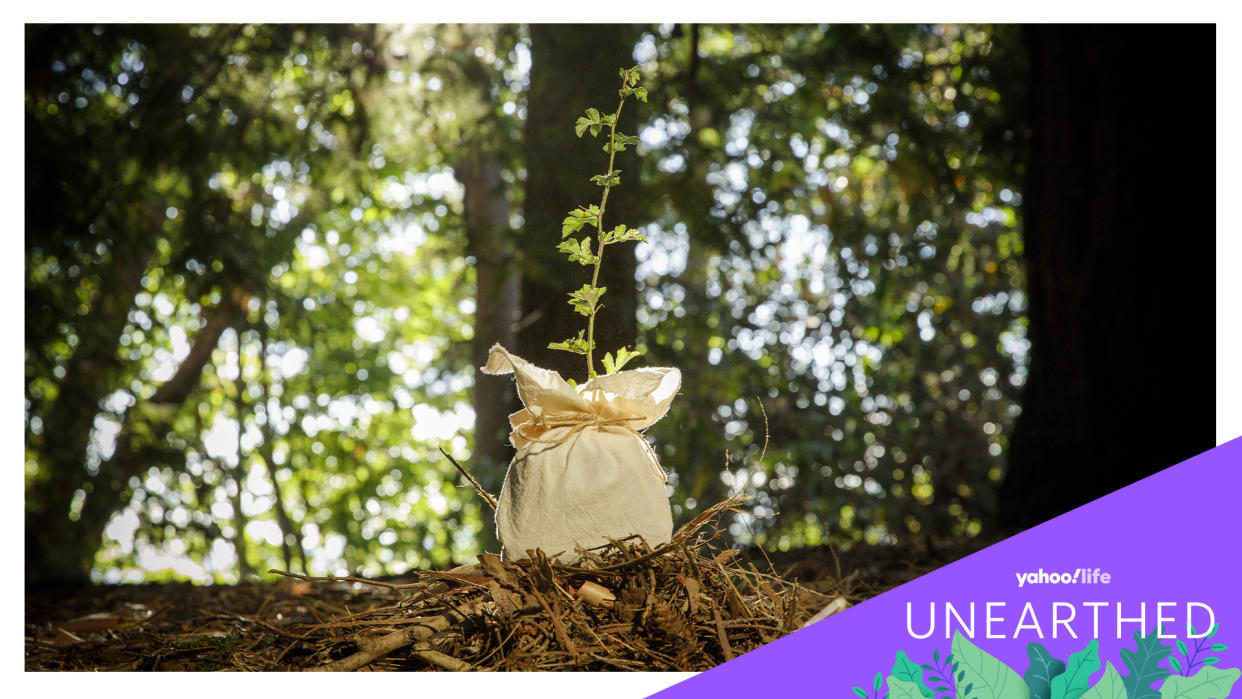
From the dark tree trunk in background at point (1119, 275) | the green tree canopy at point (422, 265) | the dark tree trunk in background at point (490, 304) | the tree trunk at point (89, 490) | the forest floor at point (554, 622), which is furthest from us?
the tree trunk at point (89, 490)

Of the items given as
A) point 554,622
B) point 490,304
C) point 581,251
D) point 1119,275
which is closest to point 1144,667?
point 554,622

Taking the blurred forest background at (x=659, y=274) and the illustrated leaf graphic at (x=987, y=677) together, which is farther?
the blurred forest background at (x=659, y=274)

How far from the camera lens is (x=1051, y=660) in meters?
0.81

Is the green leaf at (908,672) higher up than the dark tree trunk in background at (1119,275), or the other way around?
the dark tree trunk in background at (1119,275)

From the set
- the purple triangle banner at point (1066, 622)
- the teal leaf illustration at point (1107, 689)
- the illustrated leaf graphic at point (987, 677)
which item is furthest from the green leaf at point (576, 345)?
the teal leaf illustration at point (1107, 689)

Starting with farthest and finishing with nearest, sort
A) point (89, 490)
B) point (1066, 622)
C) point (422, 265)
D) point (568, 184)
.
→ 1. point (422, 265)
2. point (89, 490)
3. point (568, 184)
4. point (1066, 622)

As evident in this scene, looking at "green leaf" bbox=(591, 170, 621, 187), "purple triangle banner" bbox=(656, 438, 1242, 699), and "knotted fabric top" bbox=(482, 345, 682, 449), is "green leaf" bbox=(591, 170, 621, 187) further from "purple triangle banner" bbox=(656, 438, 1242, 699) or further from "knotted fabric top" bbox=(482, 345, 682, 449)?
"purple triangle banner" bbox=(656, 438, 1242, 699)

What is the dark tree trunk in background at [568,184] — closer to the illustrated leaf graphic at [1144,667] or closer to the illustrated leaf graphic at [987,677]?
the illustrated leaf graphic at [987,677]

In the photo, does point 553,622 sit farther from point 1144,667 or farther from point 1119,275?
point 1119,275

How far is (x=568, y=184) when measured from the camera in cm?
96

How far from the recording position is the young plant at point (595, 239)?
88 cm

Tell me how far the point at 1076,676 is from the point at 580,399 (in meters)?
0.48

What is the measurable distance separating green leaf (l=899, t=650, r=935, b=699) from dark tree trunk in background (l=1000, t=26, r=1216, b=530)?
796 millimetres

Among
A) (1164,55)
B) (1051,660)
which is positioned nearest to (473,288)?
(1164,55)
